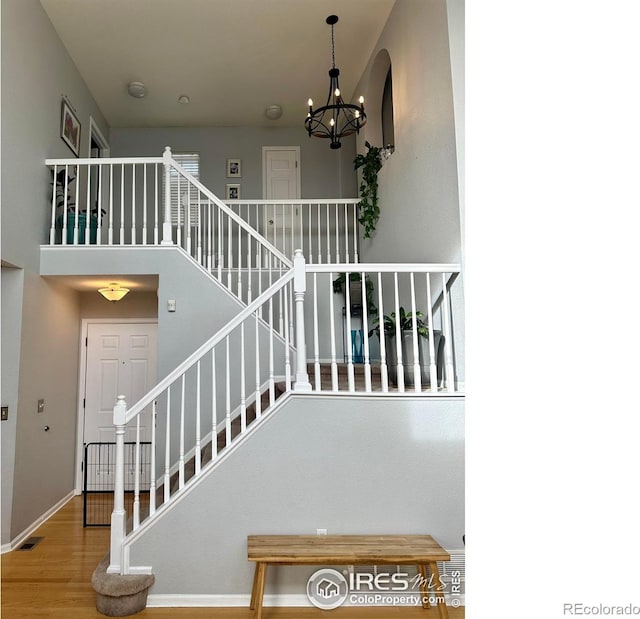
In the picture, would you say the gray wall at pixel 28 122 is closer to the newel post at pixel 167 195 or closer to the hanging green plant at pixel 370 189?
the newel post at pixel 167 195

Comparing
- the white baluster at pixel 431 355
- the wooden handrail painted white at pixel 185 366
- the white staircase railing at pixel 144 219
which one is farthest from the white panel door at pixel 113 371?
the white baluster at pixel 431 355

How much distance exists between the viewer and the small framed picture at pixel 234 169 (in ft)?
22.7

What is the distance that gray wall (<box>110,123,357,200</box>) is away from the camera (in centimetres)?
688

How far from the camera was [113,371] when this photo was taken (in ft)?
18.8

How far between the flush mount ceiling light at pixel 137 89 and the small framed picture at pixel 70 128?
34.4 inches

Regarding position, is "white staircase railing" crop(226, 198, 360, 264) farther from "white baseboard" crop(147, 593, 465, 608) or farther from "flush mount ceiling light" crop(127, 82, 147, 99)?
"white baseboard" crop(147, 593, 465, 608)

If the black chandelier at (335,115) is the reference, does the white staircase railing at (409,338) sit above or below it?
below

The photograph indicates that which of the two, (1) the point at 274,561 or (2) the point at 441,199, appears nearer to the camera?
(1) the point at 274,561

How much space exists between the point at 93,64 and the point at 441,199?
4.72 m

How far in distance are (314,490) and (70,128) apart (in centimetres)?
490

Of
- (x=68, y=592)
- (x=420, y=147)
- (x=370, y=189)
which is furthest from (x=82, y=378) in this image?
(x=420, y=147)
